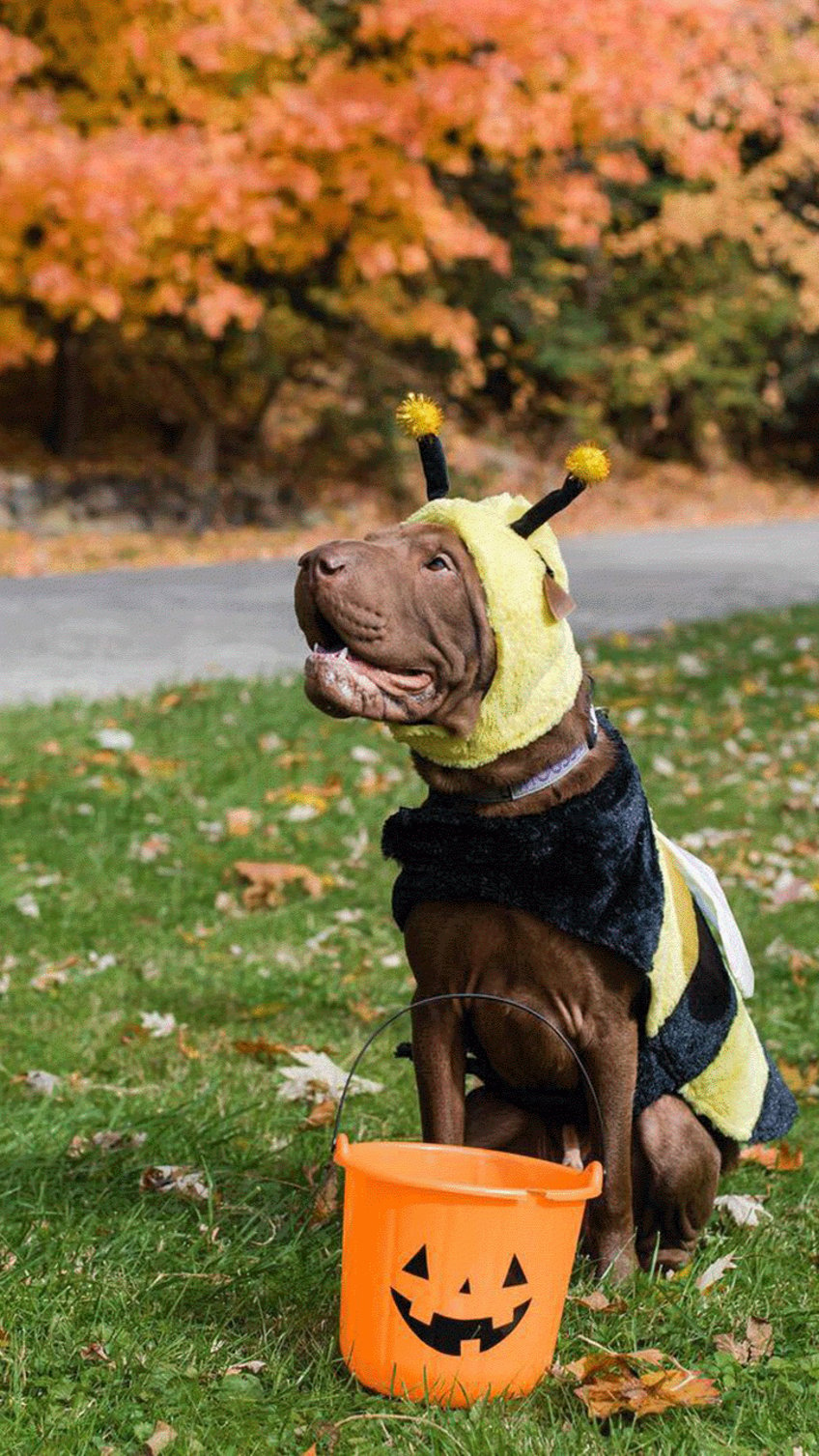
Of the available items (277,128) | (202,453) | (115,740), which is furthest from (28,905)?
(202,453)

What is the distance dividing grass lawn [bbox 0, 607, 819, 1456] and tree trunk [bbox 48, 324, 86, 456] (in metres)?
8.71

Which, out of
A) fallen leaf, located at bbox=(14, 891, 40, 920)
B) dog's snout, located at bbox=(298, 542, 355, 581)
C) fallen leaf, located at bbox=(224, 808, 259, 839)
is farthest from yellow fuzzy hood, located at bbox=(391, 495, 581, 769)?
fallen leaf, located at bbox=(224, 808, 259, 839)

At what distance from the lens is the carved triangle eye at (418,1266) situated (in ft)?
7.99

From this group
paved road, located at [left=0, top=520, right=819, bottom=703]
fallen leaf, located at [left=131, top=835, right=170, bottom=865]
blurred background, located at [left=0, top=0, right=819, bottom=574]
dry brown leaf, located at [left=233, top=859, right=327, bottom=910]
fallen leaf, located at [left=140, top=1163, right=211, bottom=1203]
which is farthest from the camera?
blurred background, located at [left=0, top=0, right=819, bottom=574]

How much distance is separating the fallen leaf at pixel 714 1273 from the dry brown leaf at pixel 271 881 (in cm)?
272

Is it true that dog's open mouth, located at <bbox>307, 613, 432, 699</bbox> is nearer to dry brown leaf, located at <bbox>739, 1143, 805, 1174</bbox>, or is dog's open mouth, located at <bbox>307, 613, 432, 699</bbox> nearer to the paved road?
dry brown leaf, located at <bbox>739, 1143, 805, 1174</bbox>

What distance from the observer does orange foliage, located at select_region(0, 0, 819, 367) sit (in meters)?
11.5

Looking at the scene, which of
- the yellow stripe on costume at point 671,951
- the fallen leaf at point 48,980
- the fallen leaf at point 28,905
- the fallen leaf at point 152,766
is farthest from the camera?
the fallen leaf at point 152,766

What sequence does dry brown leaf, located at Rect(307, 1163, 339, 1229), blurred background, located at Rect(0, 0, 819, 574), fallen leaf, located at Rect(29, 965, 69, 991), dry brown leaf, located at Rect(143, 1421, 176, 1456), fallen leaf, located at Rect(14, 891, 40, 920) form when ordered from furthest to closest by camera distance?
blurred background, located at Rect(0, 0, 819, 574), fallen leaf, located at Rect(14, 891, 40, 920), fallen leaf, located at Rect(29, 965, 69, 991), dry brown leaf, located at Rect(307, 1163, 339, 1229), dry brown leaf, located at Rect(143, 1421, 176, 1456)

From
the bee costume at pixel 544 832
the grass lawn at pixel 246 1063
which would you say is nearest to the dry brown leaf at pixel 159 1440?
the grass lawn at pixel 246 1063

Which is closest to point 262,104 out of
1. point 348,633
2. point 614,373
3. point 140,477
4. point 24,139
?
point 24,139

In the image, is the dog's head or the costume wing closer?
the dog's head

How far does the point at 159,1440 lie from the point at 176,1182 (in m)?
0.90

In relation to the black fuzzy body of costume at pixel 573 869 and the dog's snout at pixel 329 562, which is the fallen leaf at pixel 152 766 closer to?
the black fuzzy body of costume at pixel 573 869
